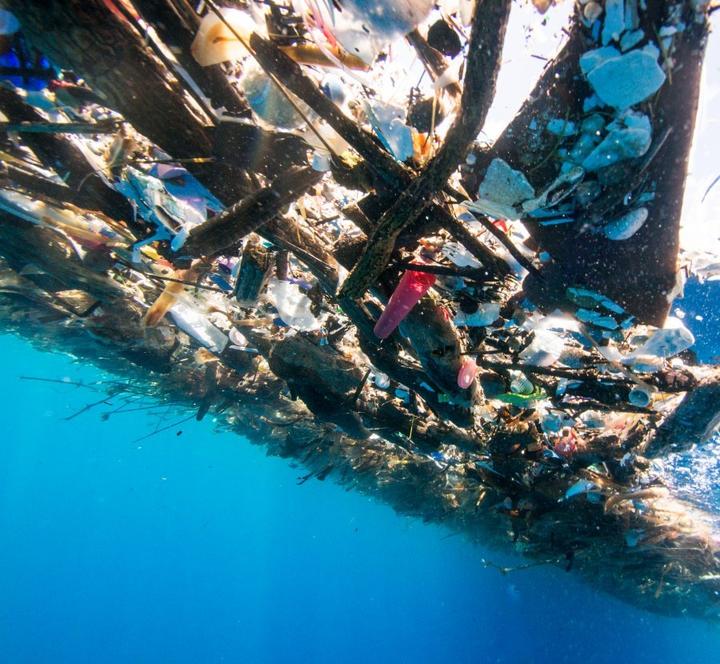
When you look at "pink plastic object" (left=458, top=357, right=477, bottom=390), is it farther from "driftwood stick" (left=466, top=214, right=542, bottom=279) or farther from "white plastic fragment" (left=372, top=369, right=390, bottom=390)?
"white plastic fragment" (left=372, top=369, right=390, bottom=390)

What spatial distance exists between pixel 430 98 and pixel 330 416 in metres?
6.50

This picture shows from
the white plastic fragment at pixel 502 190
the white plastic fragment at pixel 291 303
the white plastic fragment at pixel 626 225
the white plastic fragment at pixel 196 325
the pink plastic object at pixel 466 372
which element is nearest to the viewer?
the white plastic fragment at pixel 502 190

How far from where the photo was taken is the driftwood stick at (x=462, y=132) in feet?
5.56

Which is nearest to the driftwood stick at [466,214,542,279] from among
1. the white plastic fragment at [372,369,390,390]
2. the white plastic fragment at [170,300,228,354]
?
the white plastic fragment at [372,369,390,390]

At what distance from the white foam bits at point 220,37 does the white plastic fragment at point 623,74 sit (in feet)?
6.54

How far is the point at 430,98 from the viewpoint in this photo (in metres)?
2.52

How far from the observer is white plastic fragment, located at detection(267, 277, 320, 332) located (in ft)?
17.1

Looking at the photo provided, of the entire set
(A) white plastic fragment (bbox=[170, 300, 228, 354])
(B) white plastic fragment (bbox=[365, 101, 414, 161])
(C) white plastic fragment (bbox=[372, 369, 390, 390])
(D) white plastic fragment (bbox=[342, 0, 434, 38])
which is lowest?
(A) white plastic fragment (bbox=[170, 300, 228, 354])

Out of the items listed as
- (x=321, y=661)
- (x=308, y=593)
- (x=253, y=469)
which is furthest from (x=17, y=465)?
(x=321, y=661)

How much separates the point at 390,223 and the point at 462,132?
905 mm

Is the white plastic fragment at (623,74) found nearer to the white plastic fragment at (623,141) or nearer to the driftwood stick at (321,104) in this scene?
the white plastic fragment at (623,141)

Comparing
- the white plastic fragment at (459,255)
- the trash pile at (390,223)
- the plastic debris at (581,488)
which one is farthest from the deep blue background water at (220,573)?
the white plastic fragment at (459,255)

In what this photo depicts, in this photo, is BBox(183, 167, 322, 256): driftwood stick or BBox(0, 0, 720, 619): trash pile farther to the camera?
BBox(183, 167, 322, 256): driftwood stick

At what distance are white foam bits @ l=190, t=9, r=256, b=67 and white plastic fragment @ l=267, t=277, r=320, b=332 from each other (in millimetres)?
3004
